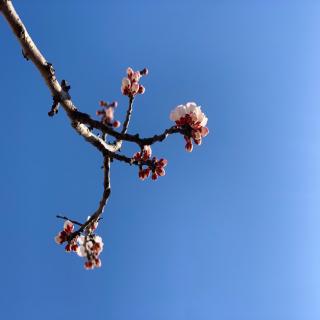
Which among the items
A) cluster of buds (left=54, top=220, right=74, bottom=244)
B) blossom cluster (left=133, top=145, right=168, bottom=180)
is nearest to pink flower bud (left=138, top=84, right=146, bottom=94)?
blossom cluster (left=133, top=145, right=168, bottom=180)

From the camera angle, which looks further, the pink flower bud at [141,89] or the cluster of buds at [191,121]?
the pink flower bud at [141,89]

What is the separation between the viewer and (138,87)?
4.72 m

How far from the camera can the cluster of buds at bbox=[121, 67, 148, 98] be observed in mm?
4707

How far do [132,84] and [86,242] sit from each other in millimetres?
1940

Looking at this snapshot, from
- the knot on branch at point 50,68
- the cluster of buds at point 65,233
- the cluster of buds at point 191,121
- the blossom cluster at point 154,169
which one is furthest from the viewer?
the cluster of buds at point 65,233

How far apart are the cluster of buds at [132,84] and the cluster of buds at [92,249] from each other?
1752mm

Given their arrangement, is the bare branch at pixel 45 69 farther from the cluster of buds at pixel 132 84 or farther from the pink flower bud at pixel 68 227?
the pink flower bud at pixel 68 227

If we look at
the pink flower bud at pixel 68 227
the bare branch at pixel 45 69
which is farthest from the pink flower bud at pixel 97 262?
the bare branch at pixel 45 69

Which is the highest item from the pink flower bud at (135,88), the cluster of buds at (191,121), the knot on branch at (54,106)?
the pink flower bud at (135,88)

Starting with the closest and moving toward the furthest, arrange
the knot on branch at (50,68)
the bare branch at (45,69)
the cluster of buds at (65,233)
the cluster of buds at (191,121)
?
the bare branch at (45,69) → the knot on branch at (50,68) → the cluster of buds at (191,121) → the cluster of buds at (65,233)

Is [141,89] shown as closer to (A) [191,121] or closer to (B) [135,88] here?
(B) [135,88]

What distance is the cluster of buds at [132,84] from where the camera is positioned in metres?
4.71

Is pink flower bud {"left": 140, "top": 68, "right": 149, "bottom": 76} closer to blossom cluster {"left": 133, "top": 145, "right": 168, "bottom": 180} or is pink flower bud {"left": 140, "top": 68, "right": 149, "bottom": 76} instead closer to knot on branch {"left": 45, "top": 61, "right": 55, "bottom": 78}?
blossom cluster {"left": 133, "top": 145, "right": 168, "bottom": 180}

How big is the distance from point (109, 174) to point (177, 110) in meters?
1.04
